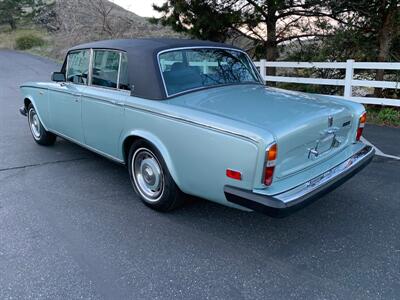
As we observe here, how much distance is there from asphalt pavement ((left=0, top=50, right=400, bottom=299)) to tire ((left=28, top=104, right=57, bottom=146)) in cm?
141

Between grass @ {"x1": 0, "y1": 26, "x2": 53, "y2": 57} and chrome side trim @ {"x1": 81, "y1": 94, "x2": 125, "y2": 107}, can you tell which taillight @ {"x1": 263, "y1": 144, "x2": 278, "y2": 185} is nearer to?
chrome side trim @ {"x1": 81, "y1": 94, "x2": 125, "y2": 107}

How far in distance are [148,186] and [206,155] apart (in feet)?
3.62

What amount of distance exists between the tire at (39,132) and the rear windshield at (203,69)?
3000mm

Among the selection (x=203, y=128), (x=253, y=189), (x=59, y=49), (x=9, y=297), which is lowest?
(x=9, y=297)

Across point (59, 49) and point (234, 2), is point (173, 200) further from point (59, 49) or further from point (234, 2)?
point (59, 49)

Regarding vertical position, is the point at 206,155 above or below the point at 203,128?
below

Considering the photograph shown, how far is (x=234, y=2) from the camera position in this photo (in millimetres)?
9805

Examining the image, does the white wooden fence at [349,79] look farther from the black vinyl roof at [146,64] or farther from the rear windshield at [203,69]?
the black vinyl roof at [146,64]

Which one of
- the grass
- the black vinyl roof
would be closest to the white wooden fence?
the black vinyl roof

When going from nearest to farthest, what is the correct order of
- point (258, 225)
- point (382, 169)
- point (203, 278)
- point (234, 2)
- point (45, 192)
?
point (203, 278)
point (258, 225)
point (45, 192)
point (382, 169)
point (234, 2)

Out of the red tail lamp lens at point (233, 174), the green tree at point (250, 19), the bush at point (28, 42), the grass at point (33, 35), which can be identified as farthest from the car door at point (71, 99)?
the bush at point (28, 42)

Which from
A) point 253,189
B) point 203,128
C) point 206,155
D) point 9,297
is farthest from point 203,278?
point 9,297

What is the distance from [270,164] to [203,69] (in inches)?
64.4

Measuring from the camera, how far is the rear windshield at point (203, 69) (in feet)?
11.8
